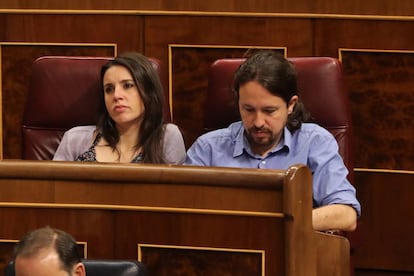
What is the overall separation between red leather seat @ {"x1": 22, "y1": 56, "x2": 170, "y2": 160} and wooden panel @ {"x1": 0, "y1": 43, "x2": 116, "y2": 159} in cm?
37

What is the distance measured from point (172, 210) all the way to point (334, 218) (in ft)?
1.21

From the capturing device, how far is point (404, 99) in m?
2.35

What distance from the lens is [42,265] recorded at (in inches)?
51.1

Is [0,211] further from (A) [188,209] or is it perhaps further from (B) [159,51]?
(B) [159,51]

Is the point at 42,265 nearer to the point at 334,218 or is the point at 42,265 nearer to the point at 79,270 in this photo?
the point at 79,270

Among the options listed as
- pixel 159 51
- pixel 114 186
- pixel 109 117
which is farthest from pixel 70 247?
pixel 159 51

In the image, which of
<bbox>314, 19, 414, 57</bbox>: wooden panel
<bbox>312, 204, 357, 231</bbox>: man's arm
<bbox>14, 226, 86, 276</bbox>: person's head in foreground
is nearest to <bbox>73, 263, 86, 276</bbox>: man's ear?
<bbox>14, 226, 86, 276</bbox>: person's head in foreground

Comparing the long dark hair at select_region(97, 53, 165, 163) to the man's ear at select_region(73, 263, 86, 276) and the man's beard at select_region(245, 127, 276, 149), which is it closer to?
the man's beard at select_region(245, 127, 276, 149)

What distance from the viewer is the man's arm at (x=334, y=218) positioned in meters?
1.74

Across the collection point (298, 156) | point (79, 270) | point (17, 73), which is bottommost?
point (79, 270)

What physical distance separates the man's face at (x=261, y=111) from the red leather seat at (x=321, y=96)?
0.46 ft

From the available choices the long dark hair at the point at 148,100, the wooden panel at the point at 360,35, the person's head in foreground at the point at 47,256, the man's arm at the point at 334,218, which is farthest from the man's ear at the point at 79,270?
the wooden panel at the point at 360,35

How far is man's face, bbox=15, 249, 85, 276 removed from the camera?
51.1 inches

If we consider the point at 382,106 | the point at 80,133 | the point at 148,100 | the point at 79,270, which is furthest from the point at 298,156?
the point at 79,270
